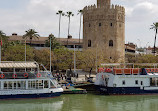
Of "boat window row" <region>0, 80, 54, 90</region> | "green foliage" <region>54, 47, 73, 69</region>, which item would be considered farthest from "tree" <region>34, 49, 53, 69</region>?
"boat window row" <region>0, 80, 54, 90</region>

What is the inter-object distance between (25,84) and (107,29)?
102 feet

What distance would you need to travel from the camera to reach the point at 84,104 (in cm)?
2638

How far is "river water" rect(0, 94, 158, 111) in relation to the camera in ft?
81.1

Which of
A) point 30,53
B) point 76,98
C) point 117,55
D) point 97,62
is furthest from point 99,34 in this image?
point 76,98

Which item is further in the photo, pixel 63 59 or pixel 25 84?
pixel 63 59

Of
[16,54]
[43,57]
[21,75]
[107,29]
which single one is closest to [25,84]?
[21,75]

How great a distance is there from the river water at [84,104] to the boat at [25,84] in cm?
81

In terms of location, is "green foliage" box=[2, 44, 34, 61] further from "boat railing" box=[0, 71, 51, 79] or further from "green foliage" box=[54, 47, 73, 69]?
"boat railing" box=[0, 71, 51, 79]

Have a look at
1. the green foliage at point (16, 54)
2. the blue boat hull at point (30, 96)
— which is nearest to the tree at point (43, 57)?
the green foliage at point (16, 54)

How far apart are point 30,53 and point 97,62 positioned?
13321mm

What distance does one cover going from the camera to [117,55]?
55719 mm

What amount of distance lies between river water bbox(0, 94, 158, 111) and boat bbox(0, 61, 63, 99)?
2.64 ft

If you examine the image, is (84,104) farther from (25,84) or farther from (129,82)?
(129,82)

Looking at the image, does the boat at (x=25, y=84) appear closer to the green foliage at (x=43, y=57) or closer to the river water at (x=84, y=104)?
the river water at (x=84, y=104)
